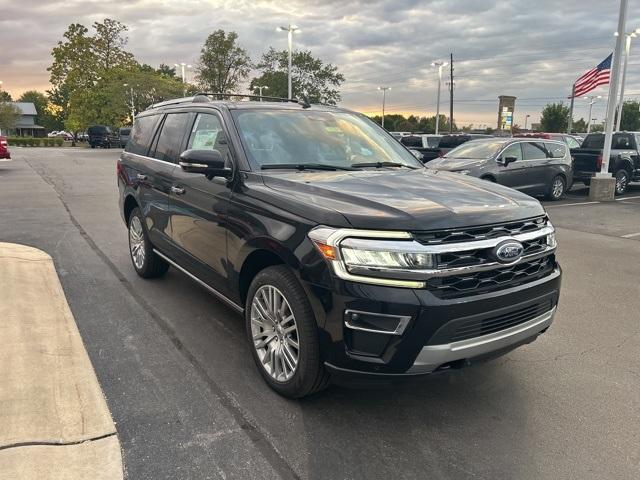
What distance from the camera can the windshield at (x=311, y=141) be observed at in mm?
3980

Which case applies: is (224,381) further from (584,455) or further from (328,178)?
A: (584,455)

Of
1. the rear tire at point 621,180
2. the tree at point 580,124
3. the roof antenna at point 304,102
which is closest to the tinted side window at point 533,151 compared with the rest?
the rear tire at point 621,180

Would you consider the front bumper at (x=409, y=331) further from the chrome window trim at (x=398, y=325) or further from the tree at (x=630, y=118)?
the tree at (x=630, y=118)

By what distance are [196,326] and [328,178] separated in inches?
74.4

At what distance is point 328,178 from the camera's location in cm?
360

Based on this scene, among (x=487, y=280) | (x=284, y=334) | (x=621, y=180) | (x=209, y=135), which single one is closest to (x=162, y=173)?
(x=209, y=135)

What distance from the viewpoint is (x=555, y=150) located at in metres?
14.1

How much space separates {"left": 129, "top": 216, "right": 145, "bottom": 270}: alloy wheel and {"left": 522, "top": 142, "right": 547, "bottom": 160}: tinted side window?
10353 millimetres

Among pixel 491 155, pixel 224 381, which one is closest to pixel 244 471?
pixel 224 381

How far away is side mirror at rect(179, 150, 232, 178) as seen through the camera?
369 centimetres

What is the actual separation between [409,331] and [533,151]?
481 inches

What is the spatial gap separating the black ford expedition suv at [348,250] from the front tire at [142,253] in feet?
4.20

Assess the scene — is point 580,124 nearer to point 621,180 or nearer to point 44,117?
point 621,180

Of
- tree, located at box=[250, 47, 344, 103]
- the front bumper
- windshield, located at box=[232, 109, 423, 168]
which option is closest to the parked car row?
windshield, located at box=[232, 109, 423, 168]
